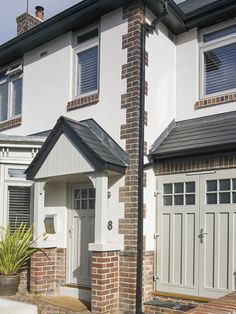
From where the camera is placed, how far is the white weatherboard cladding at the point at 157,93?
7.14m

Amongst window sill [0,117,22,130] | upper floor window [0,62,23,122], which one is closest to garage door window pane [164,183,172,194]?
window sill [0,117,22,130]

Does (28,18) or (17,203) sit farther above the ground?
(28,18)

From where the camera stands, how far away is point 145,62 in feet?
23.7

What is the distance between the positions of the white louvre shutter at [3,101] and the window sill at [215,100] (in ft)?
17.1

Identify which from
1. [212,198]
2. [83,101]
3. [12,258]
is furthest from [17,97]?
[212,198]

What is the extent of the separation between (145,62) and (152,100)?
2.26ft

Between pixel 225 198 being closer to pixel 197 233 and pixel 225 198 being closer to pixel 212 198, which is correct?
pixel 212 198

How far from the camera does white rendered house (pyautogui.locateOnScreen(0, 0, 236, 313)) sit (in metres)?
6.57

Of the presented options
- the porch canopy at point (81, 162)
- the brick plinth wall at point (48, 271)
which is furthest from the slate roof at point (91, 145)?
the brick plinth wall at point (48, 271)

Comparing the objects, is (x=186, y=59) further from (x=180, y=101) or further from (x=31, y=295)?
(x=31, y=295)

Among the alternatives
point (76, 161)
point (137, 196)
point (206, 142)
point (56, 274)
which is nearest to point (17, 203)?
point (56, 274)

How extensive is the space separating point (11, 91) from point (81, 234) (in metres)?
4.47

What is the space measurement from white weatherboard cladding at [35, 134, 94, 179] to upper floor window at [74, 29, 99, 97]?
1400 millimetres

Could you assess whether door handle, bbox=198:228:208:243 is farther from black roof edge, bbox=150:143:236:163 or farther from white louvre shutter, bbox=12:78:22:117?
white louvre shutter, bbox=12:78:22:117
